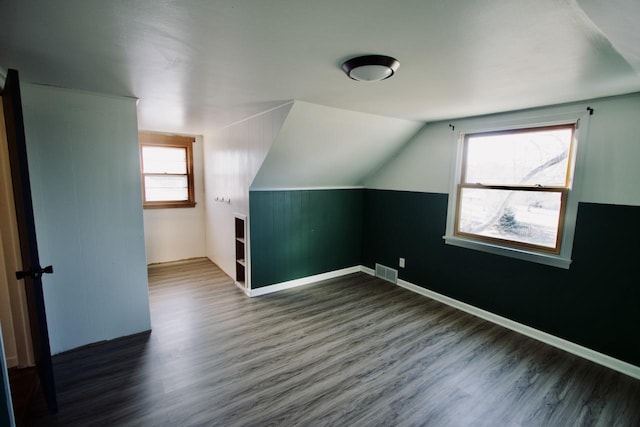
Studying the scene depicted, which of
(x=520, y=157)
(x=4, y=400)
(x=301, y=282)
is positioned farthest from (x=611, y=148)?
(x=4, y=400)

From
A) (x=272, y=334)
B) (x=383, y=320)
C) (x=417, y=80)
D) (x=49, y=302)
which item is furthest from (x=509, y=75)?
(x=49, y=302)

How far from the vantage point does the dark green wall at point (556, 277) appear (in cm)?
236

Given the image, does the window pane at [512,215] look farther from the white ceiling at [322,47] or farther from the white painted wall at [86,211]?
the white painted wall at [86,211]

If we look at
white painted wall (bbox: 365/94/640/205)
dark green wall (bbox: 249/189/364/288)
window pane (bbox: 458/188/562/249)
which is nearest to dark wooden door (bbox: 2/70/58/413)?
dark green wall (bbox: 249/189/364/288)

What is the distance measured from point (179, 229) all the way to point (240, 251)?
1.65 m

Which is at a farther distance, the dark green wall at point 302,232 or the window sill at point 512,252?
the dark green wall at point 302,232

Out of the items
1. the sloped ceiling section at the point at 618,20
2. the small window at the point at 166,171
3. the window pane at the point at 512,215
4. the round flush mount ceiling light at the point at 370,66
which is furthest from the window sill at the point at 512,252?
the small window at the point at 166,171

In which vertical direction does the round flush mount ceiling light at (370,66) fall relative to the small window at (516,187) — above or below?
above

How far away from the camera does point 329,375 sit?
90.0 inches

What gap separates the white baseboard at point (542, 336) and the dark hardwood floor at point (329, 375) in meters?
0.08

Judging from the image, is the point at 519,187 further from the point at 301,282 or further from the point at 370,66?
the point at 301,282

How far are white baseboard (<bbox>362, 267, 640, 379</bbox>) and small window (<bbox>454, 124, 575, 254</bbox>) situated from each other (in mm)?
803

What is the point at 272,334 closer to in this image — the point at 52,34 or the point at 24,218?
the point at 24,218

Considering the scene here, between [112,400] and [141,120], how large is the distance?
312cm
